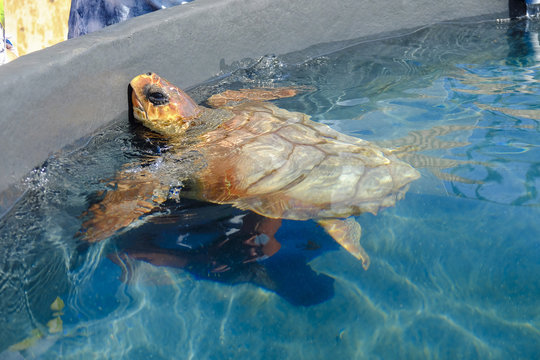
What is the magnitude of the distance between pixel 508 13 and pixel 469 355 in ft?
14.0

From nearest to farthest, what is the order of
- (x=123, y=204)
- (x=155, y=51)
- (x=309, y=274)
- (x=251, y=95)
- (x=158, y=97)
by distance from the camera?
(x=309, y=274) → (x=123, y=204) → (x=158, y=97) → (x=155, y=51) → (x=251, y=95)

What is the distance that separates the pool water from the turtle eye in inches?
9.2

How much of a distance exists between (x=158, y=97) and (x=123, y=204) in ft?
2.70

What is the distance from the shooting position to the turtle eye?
303 centimetres

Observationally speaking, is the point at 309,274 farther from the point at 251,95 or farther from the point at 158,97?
the point at 251,95

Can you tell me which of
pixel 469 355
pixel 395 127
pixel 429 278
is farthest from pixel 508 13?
pixel 469 355

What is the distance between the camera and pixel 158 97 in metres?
3.04

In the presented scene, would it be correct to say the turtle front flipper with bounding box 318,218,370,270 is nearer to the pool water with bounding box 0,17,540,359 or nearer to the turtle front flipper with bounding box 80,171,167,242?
the pool water with bounding box 0,17,540,359

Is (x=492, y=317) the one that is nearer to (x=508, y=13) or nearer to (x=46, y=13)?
(x=508, y=13)

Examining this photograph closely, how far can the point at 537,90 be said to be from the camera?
142 inches

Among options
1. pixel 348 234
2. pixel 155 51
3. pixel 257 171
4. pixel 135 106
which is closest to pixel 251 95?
pixel 155 51

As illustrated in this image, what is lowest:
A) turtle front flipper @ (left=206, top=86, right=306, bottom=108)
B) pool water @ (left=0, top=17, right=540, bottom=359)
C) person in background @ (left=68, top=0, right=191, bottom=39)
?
pool water @ (left=0, top=17, right=540, bottom=359)

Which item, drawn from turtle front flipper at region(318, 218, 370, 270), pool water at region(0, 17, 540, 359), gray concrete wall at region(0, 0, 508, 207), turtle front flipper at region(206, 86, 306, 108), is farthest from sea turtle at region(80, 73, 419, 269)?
turtle front flipper at region(206, 86, 306, 108)

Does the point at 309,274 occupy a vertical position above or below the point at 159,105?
below
